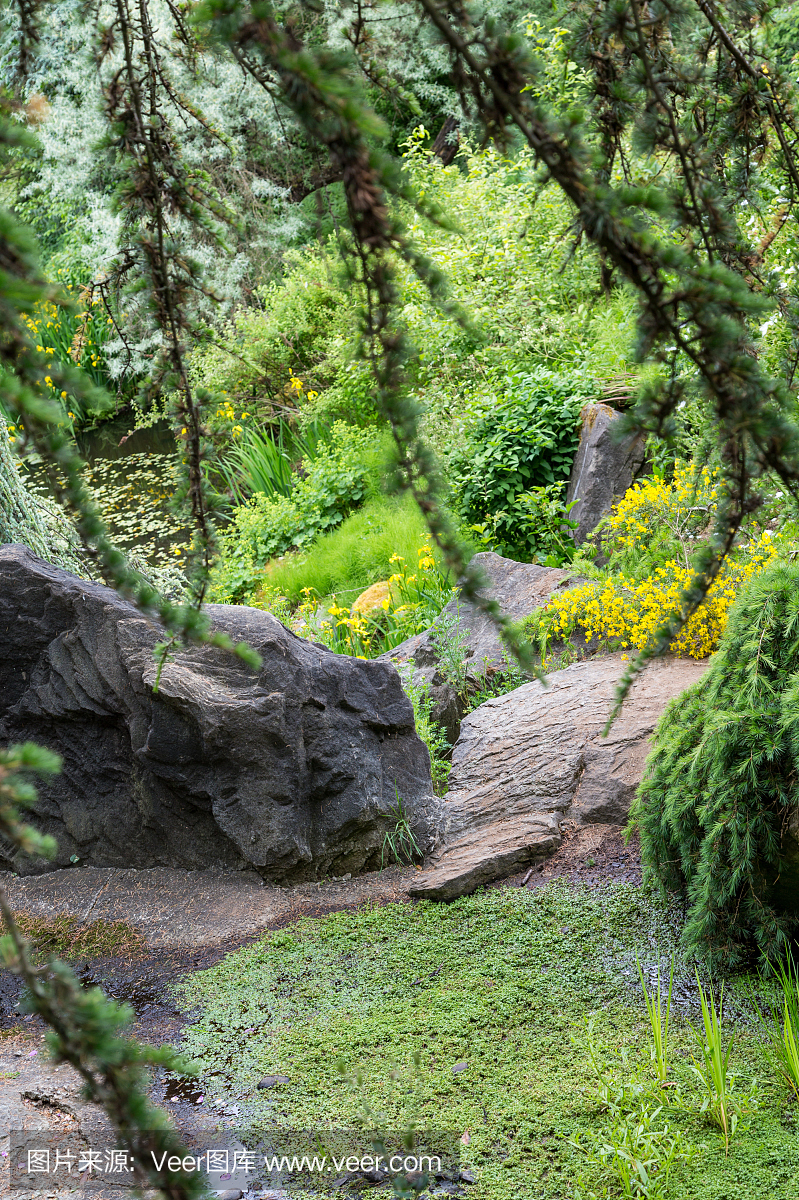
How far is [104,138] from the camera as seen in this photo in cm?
138

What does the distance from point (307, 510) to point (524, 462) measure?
273 cm

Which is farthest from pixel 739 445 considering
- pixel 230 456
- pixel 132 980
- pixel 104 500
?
pixel 104 500

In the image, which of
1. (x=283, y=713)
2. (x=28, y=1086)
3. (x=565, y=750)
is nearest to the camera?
(x=28, y=1086)

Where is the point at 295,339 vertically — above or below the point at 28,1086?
above

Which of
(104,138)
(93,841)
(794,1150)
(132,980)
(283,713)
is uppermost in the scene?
(104,138)

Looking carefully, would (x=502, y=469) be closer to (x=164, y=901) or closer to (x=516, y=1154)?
(x=164, y=901)

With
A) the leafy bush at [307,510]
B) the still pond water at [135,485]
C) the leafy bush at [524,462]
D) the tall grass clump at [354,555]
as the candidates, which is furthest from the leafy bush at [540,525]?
the still pond water at [135,485]

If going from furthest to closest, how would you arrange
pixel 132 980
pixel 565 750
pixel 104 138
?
pixel 565 750
pixel 132 980
pixel 104 138

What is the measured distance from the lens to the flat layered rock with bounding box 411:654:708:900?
3.79m

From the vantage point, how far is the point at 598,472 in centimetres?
616

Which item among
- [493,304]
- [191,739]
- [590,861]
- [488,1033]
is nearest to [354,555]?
[493,304]

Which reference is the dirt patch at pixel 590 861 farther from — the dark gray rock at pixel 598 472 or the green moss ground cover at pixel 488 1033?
the dark gray rock at pixel 598 472

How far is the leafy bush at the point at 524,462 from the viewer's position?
21.8ft

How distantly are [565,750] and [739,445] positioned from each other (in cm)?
333
